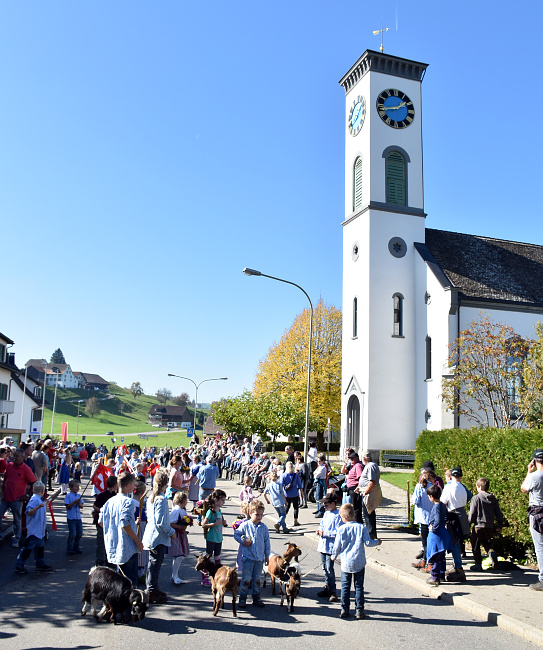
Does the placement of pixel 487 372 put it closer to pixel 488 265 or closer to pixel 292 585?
pixel 488 265

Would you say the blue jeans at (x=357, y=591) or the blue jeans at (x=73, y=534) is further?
the blue jeans at (x=73, y=534)

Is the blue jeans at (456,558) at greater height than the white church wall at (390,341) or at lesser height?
lesser

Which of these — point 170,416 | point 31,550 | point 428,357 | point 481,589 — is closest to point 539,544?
point 481,589

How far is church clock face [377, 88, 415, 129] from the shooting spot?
1275 inches

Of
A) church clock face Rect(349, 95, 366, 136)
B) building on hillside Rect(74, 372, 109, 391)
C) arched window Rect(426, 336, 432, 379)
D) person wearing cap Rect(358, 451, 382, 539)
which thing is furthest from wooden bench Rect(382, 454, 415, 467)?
building on hillside Rect(74, 372, 109, 391)

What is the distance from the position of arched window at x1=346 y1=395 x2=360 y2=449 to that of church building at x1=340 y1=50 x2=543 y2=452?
0.06m

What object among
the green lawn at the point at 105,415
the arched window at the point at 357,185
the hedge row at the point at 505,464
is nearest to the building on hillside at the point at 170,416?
the green lawn at the point at 105,415

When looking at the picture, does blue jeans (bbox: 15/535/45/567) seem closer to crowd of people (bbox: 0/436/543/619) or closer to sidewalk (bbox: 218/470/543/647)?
crowd of people (bbox: 0/436/543/619)

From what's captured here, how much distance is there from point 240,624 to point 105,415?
13995cm

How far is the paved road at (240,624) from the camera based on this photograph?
6344 mm

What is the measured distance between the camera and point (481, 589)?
865cm

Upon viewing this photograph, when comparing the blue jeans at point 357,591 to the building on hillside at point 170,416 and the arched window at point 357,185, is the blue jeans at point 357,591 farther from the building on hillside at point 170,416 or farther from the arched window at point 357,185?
the building on hillside at point 170,416

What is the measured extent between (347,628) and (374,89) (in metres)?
31.0

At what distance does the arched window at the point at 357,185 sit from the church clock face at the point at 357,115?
1933 mm
